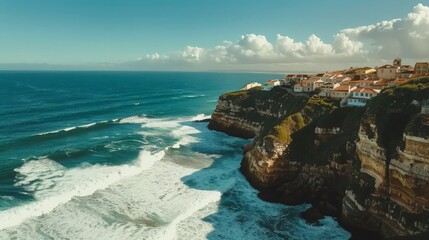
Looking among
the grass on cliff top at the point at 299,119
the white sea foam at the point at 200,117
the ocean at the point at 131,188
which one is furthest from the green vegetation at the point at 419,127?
the white sea foam at the point at 200,117

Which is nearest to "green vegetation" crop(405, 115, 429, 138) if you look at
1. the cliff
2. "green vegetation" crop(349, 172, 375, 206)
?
the cliff

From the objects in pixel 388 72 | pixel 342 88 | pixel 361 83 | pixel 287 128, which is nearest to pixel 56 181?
pixel 287 128

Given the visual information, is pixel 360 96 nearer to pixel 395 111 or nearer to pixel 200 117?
pixel 395 111

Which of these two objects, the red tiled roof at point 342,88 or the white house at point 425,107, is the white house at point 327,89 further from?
the white house at point 425,107

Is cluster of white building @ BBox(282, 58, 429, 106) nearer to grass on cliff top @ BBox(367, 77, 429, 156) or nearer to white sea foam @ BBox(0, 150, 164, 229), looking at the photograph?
grass on cliff top @ BBox(367, 77, 429, 156)

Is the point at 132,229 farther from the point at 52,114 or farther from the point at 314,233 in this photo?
the point at 52,114

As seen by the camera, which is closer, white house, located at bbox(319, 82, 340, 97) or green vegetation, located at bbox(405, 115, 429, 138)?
green vegetation, located at bbox(405, 115, 429, 138)

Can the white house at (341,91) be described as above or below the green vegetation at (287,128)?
above
